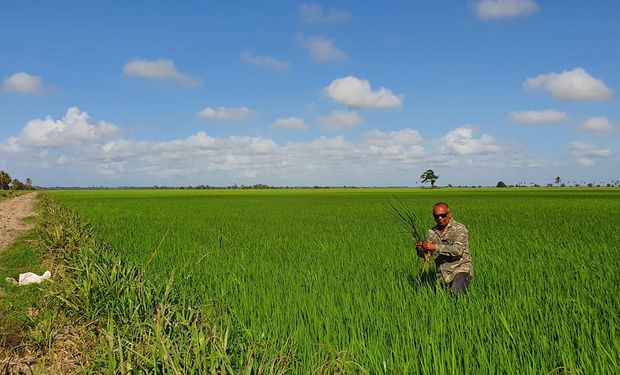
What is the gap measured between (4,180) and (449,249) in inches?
4080

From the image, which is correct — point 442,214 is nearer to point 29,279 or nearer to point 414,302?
point 414,302

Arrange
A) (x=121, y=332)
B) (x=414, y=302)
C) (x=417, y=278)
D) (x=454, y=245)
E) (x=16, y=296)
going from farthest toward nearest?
(x=417, y=278)
(x=16, y=296)
(x=454, y=245)
(x=414, y=302)
(x=121, y=332)

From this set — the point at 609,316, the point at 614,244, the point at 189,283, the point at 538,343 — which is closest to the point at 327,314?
the point at 538,343

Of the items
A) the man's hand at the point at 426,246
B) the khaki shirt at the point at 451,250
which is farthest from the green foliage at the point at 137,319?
the khaki shirt at the point at 451,250

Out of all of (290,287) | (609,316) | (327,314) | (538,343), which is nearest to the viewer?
(538,343)

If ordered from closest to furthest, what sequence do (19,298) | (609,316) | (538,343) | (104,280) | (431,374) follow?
1. (431,374)
2. (538,343)
3. (609,316)
4. (104,280)
5. (19,298)

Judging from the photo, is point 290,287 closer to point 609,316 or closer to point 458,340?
point 458,340

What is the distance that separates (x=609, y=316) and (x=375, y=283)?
8.33ft

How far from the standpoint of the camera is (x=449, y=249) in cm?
525

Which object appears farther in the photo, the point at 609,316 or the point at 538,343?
the point at 609,316

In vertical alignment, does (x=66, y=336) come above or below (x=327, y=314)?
below

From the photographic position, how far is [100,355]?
3.58 m

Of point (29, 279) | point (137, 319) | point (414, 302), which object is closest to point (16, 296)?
point (29, 279)

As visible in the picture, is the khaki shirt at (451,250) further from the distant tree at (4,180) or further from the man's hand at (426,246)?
the distant tree at (4,180)
